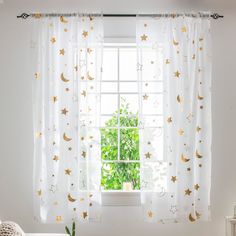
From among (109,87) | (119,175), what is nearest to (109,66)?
(109,87)

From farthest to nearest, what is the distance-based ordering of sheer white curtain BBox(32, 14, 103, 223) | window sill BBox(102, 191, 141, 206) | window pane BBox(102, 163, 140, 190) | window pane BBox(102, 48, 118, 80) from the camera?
window pane BBox(102, 163, 140, 190), window pane BBox(102, 48, 118, 80), window sill BBox(102, 191, 141, 206), sheer white curtain BBox(32, 14, 103, 223)

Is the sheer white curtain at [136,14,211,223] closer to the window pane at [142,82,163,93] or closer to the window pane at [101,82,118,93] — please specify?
the window pane at [142,82,163,93]

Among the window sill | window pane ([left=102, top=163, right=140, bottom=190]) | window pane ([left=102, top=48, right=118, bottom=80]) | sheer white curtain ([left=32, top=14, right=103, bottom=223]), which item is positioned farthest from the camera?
window pane ([left=102, top=163, right=140, bottom=190])

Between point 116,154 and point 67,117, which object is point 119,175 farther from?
point 67,117

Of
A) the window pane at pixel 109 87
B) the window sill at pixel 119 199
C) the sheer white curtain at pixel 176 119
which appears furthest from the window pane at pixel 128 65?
the window sill at pixel 119 199

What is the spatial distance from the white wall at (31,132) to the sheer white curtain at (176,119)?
18cm

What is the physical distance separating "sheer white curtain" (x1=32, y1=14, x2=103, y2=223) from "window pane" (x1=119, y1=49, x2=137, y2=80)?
55 centimetres

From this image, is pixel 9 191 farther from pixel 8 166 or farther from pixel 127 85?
pixel 127 85

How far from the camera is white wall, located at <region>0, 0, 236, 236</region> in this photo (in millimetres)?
4270

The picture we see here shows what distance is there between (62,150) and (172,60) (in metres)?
1.30

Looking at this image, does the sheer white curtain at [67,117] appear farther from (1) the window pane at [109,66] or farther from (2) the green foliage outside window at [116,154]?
(2) the green foliage outside window at [116,154]

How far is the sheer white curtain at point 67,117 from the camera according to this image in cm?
411

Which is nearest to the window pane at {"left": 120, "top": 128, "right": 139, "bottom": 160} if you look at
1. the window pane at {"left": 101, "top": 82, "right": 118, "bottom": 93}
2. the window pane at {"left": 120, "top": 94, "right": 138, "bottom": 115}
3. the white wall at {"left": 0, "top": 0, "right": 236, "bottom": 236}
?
the window pane at {"left": 120, "top": 94, "right": 138, "bottom": 115}

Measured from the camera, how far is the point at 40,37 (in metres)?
Answer: 4.21
